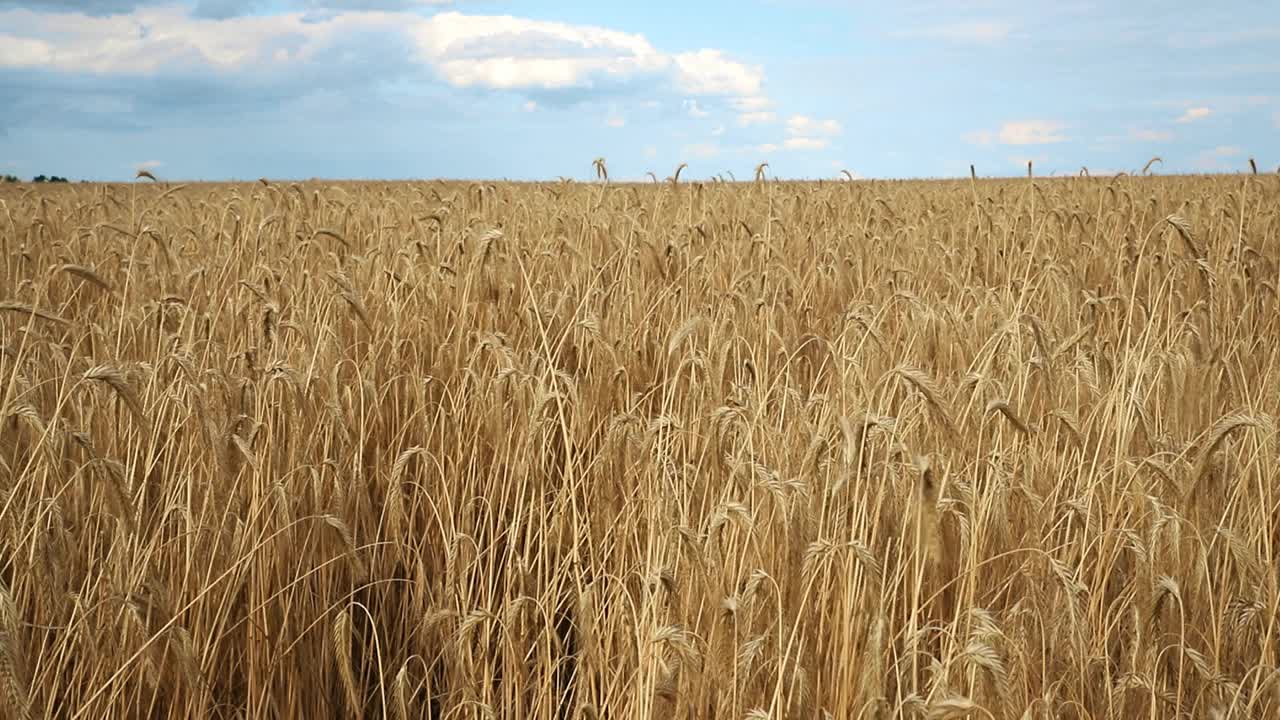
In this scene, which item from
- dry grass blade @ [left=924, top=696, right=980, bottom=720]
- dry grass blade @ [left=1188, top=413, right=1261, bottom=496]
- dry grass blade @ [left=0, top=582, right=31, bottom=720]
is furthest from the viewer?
dry grass blade @ [left=1188, top=413, right=1261, bottom=496]

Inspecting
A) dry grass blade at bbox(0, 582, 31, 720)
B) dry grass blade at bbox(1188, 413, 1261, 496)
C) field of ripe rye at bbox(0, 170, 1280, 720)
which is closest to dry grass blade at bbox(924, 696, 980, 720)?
field of ripe rye at bbox(0, 170, 1280, 720)

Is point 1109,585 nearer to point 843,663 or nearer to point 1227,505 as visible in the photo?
point 1227,505

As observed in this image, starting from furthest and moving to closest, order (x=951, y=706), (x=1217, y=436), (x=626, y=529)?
(x=626, y=529) → (x=1217, y=436) → (x=951, y=706)

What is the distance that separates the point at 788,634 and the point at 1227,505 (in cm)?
114

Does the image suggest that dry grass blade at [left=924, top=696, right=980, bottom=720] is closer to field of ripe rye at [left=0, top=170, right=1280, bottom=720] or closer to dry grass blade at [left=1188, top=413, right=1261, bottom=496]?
field of ripe rye at [left=0, top=170, right=1280, bottom=720]

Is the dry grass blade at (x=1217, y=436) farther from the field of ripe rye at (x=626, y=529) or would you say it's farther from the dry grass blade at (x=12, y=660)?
the dry grass blade at (x=12, y=660)

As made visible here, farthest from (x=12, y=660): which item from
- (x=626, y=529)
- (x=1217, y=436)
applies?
(x=1217, y=436)

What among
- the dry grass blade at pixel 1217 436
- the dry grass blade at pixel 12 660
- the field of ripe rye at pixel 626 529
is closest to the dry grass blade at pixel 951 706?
the field of ripe rye at pixel 626 529

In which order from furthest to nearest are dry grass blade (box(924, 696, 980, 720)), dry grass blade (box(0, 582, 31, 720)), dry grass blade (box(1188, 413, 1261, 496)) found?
dry grass blade (box(1188, 413, 1261, 496)) → dry grass blade (box(0, 582, 31, 720)) → dry grass blade (box(924, 696, 980, 720))

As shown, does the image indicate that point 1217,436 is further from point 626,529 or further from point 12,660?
point 12,660

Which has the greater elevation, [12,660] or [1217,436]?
[1217,436]

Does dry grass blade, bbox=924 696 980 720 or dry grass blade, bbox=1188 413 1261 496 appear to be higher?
dry grass blade, bbox=1188 413 1261 496

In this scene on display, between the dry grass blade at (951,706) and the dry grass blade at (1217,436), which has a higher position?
the dry grass blade at (1217,436)

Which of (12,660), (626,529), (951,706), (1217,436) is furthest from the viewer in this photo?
(626,529)
